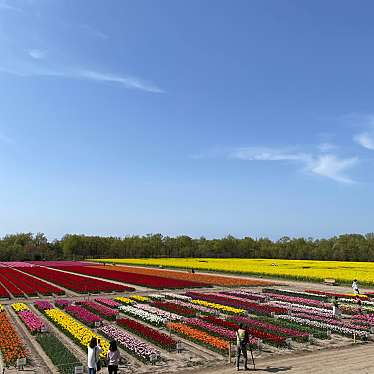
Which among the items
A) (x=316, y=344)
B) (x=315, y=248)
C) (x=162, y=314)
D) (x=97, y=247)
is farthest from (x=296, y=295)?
(x=97, y=247)

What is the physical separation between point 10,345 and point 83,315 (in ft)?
24.1

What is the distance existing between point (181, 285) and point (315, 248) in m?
97.7

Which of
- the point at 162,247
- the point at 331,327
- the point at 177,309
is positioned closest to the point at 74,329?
the point at 177,309

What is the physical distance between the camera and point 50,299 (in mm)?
35938

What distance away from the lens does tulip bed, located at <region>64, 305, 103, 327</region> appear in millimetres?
24159

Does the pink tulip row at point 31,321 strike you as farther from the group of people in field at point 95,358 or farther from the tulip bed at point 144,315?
the group of people in field at point 95,358

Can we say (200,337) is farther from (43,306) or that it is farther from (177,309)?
(43,306)

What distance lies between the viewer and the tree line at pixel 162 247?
130500 millimetres

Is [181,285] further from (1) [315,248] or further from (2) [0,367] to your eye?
(1) [315,248]

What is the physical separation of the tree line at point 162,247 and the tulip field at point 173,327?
98.2 m

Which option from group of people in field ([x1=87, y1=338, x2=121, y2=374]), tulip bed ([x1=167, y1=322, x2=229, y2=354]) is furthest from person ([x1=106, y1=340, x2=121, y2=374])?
tulip bed ([x1=167, y1=322, x2=229, y2=354])

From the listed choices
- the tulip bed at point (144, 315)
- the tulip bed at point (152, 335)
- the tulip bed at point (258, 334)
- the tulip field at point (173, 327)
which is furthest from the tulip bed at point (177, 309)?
the tulip bed at point (152, 335)

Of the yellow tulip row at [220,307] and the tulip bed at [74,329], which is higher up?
the yellow tulip row at [220,307]

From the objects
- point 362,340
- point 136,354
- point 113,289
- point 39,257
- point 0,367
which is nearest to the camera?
point 0,367
